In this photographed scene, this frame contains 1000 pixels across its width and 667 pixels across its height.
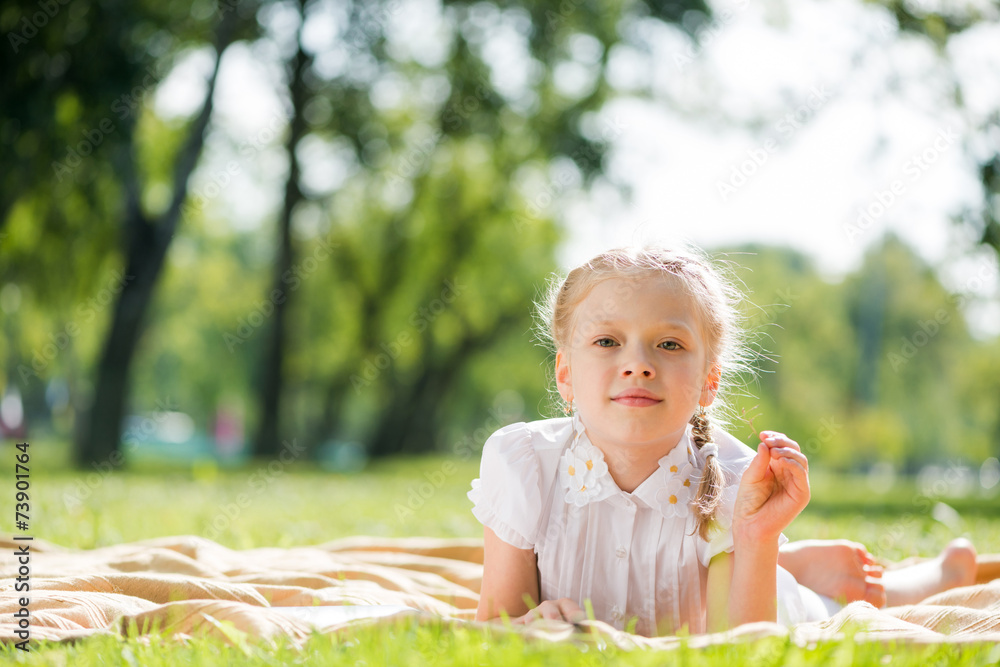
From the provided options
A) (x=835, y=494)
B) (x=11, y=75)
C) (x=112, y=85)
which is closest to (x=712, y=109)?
(x=835, y=494)

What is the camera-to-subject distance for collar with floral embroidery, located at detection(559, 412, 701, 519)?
2.73 m

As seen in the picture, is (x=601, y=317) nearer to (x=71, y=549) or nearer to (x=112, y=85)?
(x=71, y=549)

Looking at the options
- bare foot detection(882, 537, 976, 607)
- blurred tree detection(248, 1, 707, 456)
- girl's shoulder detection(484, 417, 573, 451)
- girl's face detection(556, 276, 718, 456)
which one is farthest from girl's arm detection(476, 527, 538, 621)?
blurred tree detection(248, 1, 707, 456)

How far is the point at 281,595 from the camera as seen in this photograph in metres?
3.18

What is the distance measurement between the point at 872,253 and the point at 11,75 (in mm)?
30273

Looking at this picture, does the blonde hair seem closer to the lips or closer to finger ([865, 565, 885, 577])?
the lips

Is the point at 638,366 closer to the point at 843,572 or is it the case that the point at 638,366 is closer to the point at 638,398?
the point at 638,398

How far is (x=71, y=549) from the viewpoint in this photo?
177 inches

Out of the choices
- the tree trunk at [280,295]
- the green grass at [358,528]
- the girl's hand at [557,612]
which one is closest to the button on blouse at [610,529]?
the girl's hand at [557,612]

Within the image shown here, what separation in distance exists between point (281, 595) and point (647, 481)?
55.7 inches

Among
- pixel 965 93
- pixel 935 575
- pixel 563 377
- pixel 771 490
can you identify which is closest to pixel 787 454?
pixel 771 490

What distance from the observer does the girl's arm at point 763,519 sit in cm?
252

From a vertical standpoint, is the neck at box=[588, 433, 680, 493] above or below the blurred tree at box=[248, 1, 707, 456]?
below

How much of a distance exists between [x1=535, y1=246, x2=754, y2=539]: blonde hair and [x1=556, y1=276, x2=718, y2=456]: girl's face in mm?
38
